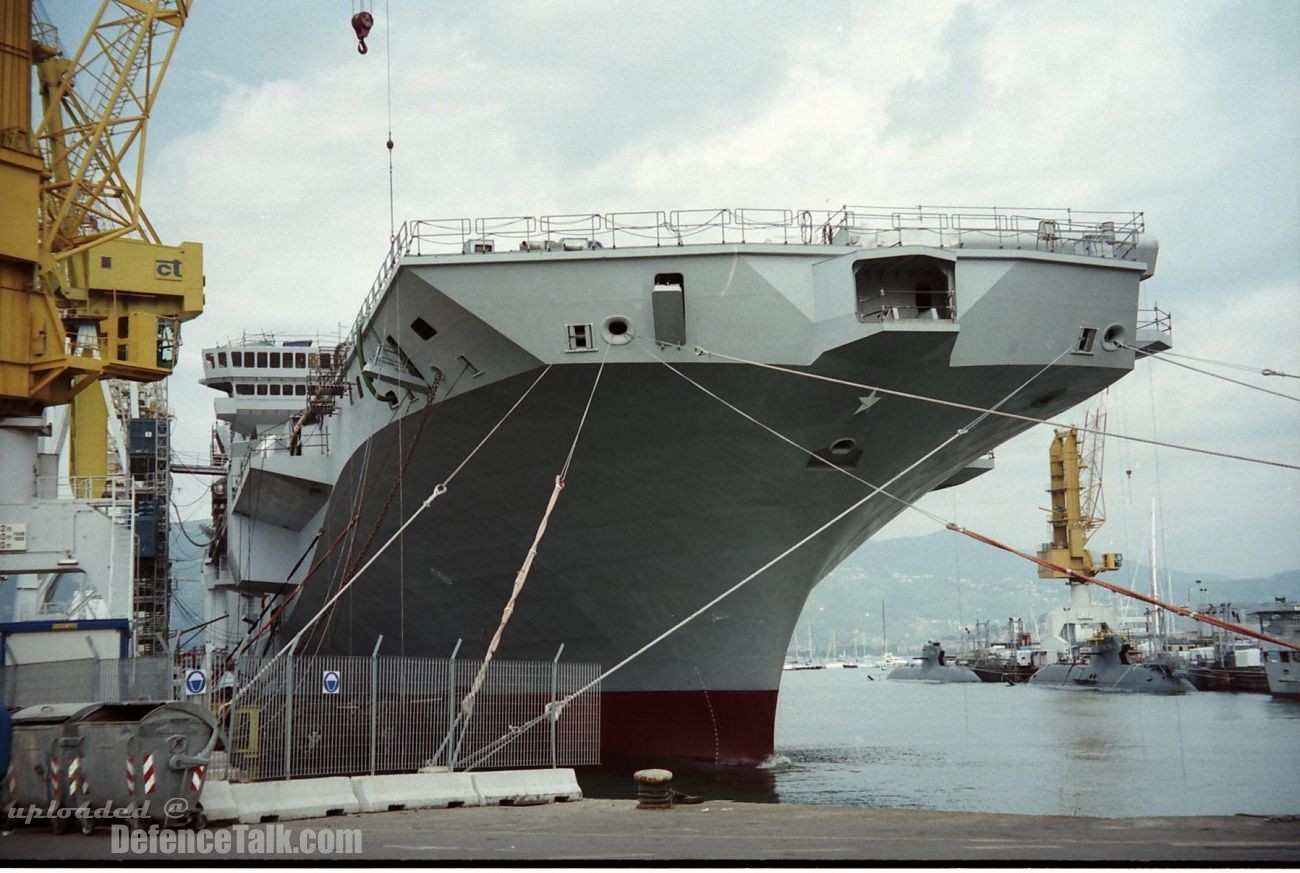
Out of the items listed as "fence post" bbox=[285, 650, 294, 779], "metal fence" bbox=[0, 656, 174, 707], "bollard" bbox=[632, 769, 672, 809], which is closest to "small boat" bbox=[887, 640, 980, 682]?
"metal fence" bbox=[0, 656, 174, 707]

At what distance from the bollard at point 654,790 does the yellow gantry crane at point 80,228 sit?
868 centimetres

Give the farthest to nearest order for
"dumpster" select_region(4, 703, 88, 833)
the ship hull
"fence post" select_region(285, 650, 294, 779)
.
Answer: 1. the ship hull
2. "fence post" select_region(285, 650, 294, 779)
3. "dumpster" select_region(4, 703, 88, 833)

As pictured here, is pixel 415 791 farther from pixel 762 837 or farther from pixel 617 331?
pixel 617 331

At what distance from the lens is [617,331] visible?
43.4 ft

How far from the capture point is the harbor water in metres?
15.7

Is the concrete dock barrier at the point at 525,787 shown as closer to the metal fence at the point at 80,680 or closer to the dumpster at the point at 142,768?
the dumpster at the point at 142,768

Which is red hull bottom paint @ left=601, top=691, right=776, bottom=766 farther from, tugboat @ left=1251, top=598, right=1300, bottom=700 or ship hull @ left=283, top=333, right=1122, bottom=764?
tugboat @ left=1251, top=598, right=1300, bottom=700

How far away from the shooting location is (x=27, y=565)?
15891mm

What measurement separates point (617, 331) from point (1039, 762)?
14237 mm

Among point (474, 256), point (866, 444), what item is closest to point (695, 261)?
point (474, 256)

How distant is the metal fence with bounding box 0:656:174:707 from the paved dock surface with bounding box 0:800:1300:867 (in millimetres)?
4346

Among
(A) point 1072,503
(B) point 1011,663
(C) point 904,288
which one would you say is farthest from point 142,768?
(B) point 1011,663

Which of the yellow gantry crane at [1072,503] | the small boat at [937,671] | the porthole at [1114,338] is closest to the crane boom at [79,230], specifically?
the porthole at [1114,338]

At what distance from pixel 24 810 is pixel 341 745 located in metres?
3.38
